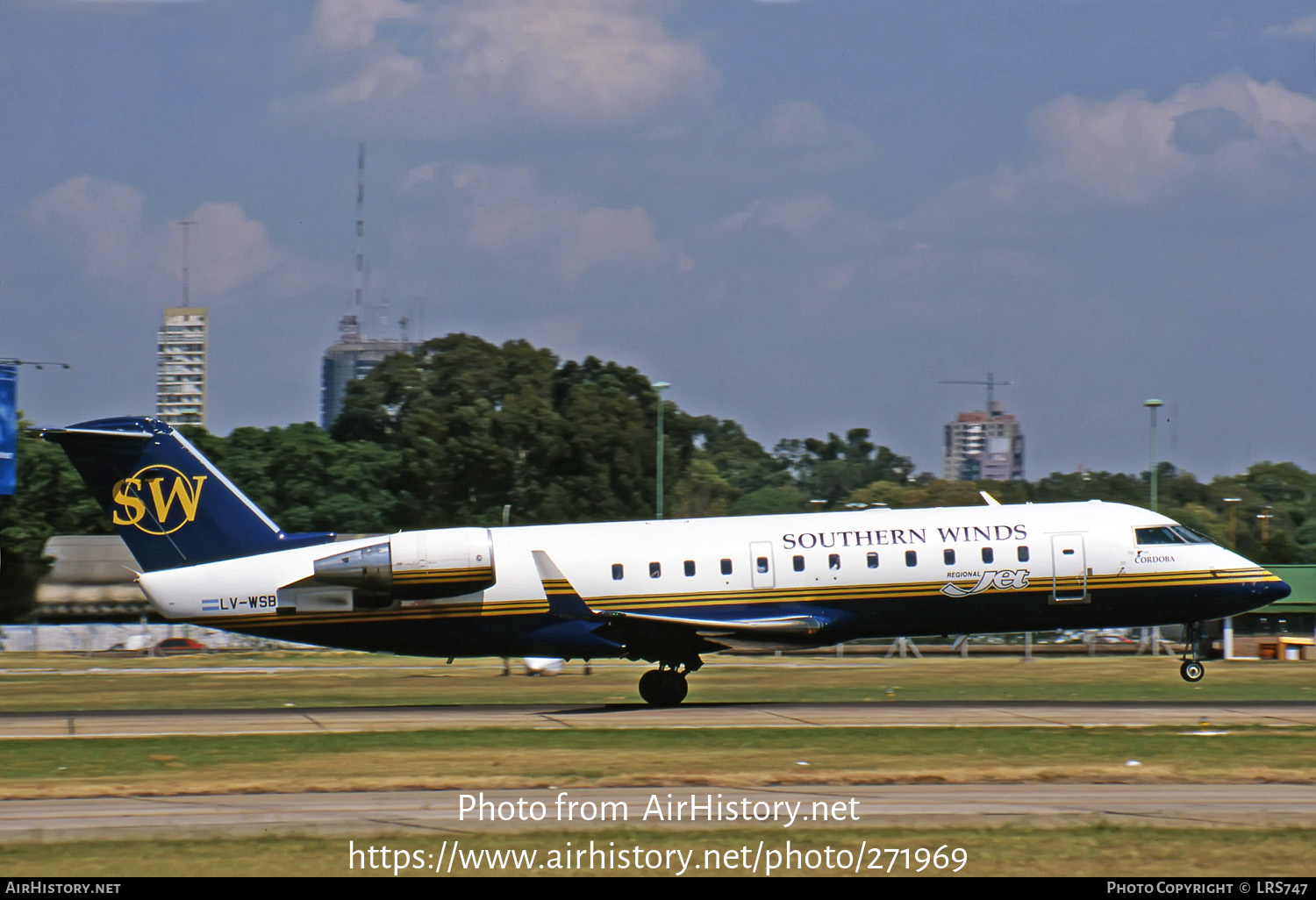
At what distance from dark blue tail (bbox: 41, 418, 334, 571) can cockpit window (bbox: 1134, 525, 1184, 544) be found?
1553cm

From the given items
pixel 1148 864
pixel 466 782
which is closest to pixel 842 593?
pixel 466 782

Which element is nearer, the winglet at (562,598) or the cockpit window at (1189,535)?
the winglet at (562,598)

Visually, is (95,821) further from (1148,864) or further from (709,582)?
(709,582)

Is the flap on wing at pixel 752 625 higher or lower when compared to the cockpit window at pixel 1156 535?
lower

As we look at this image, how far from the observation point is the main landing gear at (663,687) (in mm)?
26156

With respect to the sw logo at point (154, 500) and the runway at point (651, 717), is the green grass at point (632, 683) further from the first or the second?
the sw logo at point (154, 500)

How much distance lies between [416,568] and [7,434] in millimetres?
23868

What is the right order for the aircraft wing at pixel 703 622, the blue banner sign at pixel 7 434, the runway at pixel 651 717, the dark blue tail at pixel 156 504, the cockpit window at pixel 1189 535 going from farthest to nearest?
1. the blue banner sign at pixel 7 434
2. the cockpit window at pixel 1189 535
3. the dark blue tail at pixel 156 504
4. the aircraft wing at pixel 703 622
5. the runway at pixel 651 717

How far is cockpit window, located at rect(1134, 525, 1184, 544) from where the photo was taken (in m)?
26.2

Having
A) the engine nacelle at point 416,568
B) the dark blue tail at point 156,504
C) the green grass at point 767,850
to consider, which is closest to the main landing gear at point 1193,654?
the engine nacelle at point 416,568

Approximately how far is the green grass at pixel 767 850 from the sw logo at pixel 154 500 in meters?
13.7

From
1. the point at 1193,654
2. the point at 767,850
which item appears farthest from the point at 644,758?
the point at 1193,654
